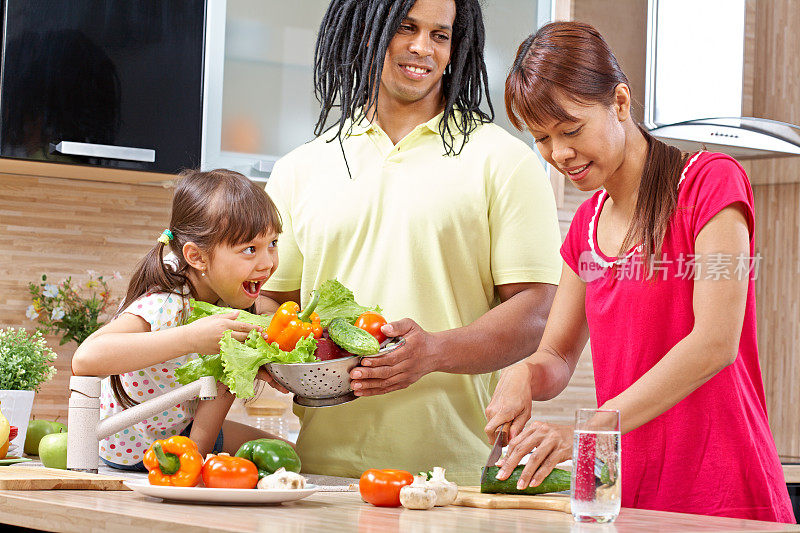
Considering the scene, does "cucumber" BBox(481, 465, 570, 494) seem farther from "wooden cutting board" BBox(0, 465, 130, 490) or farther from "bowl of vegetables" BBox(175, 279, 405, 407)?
"wooden cutting board" BBox(0, 465, 130, 490)

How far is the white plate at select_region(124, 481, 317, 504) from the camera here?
1166 mm

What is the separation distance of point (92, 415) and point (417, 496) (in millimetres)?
558

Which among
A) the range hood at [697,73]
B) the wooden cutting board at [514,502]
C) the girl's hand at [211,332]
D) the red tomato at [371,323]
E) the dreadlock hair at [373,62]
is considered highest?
the range hood at [697,73]

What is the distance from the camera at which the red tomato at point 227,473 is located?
123 centimetres

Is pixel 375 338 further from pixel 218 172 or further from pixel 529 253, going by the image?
pixel 218 172

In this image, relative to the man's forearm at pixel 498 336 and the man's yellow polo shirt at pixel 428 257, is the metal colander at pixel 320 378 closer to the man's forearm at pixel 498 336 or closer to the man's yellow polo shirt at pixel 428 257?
the man's forearm at pixel 498 336

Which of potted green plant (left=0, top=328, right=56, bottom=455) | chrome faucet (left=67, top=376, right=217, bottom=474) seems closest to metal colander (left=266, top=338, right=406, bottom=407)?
chrome faucet (left=67, top=376, right=217, bottom=474)

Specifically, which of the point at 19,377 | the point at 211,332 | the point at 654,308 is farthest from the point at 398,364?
the point at 19,377

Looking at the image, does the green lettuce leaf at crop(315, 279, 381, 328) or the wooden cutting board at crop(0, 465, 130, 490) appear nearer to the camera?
the wooden cutting board at crop(0, 465, 130, 490)

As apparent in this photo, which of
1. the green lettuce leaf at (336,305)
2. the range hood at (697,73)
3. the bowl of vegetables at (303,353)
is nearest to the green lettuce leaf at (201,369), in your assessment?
the bowl of vegetables at (303,353)

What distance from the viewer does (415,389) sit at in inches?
69.1

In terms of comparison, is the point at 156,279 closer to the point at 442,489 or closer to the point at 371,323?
the point at 371,323

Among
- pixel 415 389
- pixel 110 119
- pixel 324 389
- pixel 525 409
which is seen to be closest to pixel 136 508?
pixel 324 389

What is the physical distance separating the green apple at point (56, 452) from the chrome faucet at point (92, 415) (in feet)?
0.34
